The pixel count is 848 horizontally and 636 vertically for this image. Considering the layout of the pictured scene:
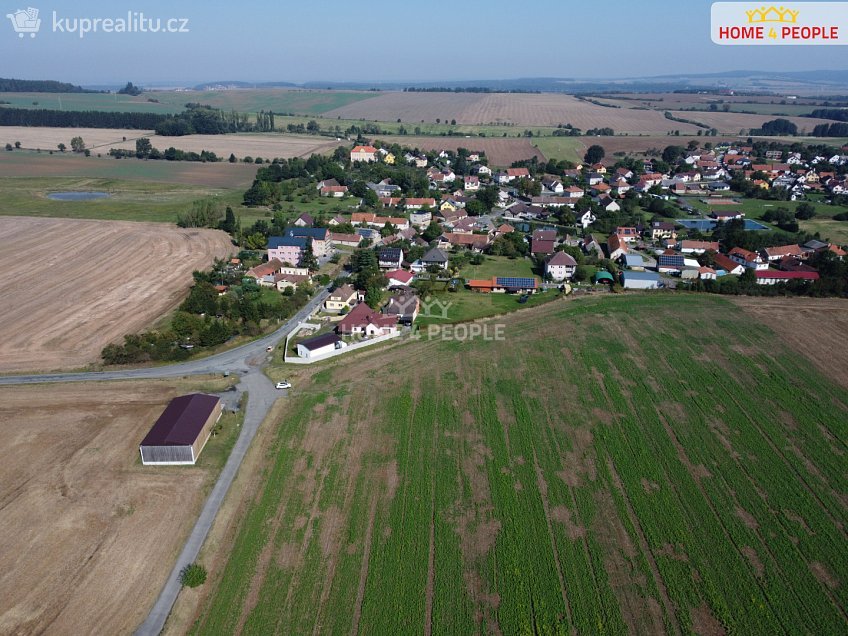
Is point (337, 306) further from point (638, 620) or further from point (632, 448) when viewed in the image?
point (638, 620)

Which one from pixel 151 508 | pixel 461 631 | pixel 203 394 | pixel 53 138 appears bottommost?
pixel 461 631

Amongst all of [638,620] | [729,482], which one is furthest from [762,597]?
[729,482]

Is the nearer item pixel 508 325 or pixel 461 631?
pixel 461 631

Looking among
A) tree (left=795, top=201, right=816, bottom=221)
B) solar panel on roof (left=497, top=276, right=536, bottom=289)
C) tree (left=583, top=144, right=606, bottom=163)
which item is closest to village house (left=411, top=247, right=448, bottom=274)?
solar panel on roof (left=497, top=276, right=536, bottom=289)

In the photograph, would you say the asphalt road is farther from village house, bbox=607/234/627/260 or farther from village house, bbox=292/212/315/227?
village house, bbox=607/234/627/260

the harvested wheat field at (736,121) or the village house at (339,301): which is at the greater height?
the harvested wheat field at (736,121)

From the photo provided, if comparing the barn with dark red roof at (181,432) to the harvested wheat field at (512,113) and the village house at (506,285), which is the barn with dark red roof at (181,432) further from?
the harvested wheat field at (512,113)

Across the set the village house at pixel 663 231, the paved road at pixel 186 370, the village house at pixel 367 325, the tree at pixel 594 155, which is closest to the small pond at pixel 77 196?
the paved road at pixel 186 370
